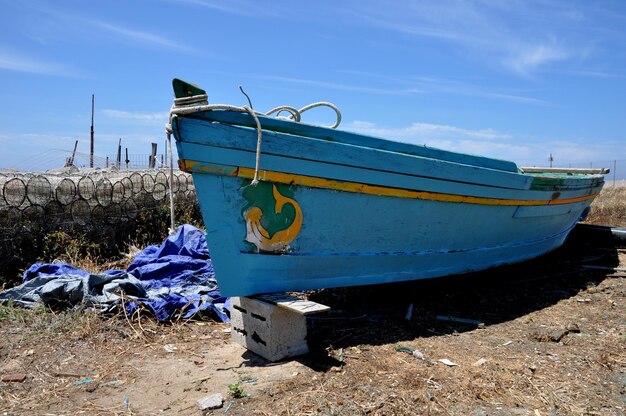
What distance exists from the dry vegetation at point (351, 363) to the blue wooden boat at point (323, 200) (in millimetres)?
529

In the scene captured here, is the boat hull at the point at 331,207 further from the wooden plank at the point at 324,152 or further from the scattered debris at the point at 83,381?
the scattered debris at the point at 83,381

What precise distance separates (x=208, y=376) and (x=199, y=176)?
139cm

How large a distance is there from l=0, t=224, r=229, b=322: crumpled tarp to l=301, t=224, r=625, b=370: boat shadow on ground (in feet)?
3.92

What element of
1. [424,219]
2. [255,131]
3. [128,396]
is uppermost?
[255,131]

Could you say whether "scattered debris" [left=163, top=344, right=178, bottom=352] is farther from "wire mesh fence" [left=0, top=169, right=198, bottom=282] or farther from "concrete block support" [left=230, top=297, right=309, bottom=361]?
"wire mesh fence" [left=0, top=169, right=198, bottom=282]

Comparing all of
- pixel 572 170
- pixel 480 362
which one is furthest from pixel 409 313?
pixel 572 170

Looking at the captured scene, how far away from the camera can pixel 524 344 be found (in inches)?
162

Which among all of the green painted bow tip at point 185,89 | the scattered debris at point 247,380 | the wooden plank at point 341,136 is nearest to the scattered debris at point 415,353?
the scattered debris at point 247,380

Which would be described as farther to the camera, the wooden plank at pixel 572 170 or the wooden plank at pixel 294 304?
the wooden plank at pixel 572 170

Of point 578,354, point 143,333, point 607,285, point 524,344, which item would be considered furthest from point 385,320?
point 607,285

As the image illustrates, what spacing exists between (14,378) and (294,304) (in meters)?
1.93

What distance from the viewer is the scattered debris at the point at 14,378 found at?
3.26 meters

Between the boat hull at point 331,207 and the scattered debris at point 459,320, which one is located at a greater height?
the boat hull at point 331,207

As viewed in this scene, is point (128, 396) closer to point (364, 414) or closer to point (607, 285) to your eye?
point (364, 414)
